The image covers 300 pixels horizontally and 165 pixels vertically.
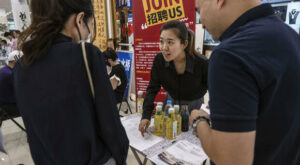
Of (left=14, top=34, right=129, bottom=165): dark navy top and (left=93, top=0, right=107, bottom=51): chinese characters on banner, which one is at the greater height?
(left=93, top=0, right=107, bottom=51): chinese characters on banner

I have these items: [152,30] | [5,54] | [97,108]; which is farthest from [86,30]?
[5,54]

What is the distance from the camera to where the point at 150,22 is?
268 centimetres

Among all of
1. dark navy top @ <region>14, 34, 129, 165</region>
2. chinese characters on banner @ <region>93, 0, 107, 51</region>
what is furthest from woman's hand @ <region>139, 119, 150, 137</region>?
chinese characters on banner @ <region>93, 0, 107, 51</region>

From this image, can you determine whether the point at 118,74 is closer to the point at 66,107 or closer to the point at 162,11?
the point at 162,11

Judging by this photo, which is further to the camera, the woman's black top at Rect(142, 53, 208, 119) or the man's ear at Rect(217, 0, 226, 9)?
the woman's black top at Rect(142, 53, 208, 119)

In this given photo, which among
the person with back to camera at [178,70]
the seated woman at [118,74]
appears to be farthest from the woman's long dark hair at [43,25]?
the seated woman at [118,74]

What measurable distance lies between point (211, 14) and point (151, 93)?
110 centimetres

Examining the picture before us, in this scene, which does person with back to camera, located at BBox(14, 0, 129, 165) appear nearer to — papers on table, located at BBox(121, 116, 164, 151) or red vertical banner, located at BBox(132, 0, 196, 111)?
papers on table, located at BBox(121, 116, 164, 151)

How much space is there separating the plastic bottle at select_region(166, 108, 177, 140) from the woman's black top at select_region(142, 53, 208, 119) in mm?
225

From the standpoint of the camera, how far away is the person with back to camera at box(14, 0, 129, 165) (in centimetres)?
61

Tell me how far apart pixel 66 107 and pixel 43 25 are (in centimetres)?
29

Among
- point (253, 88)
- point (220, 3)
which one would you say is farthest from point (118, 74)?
point (253, 88)

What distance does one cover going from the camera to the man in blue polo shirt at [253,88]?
47 centimetres

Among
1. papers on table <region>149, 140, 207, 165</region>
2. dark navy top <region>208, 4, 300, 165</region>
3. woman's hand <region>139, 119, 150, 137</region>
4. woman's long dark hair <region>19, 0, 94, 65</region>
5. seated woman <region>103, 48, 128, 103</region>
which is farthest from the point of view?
seated woman <region>103, 48, 128, 103</region>
